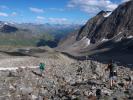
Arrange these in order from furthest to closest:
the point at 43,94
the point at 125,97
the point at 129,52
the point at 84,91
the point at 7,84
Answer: the point at 129,52
the point at 7,84
the point at 43,94
the point at 84,91
the point at 125,97

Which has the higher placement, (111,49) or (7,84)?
(111,49)

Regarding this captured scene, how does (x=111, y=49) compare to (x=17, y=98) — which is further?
(x=111, y=49)

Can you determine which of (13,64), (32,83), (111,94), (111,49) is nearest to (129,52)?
(111,49)

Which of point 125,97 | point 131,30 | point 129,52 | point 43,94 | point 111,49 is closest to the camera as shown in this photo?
point 125,97

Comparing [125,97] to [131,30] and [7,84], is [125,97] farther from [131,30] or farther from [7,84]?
[131,30]

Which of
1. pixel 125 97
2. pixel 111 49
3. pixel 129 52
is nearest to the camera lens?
pixel 125 97

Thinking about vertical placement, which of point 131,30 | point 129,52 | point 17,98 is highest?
point 131,30

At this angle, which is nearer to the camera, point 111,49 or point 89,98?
point 89,98

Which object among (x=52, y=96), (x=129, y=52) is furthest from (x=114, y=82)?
(x=129, y=52)

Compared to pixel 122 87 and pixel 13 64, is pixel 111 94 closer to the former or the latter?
pixel 122 87
